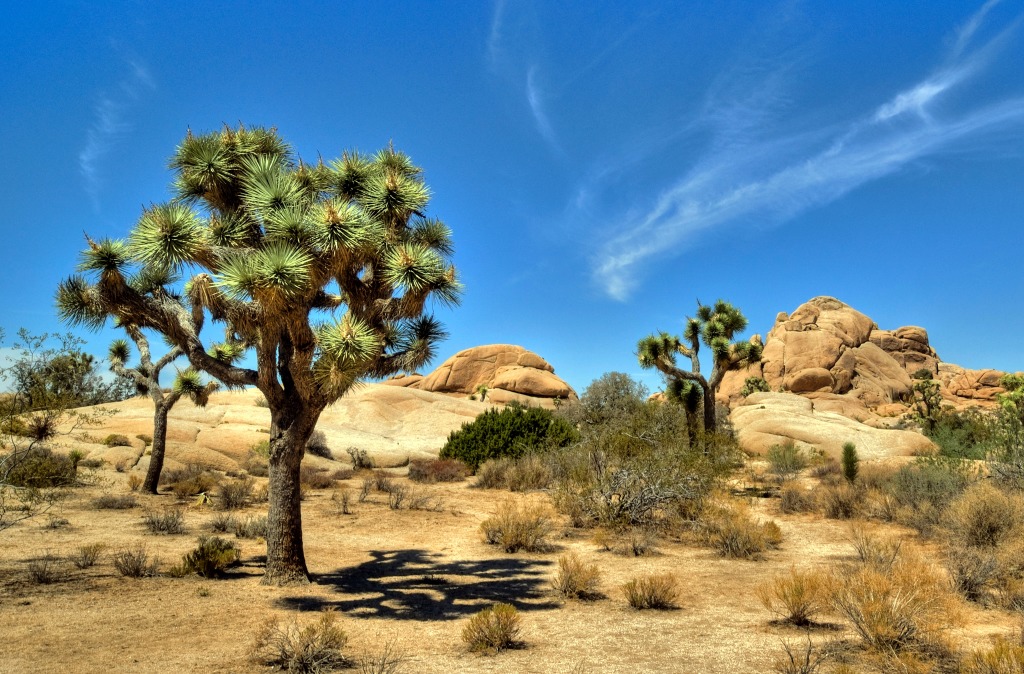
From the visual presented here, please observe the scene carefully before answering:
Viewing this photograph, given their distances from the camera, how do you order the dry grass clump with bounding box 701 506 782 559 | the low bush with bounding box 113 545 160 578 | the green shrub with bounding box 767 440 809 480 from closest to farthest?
1. the low bush with bounding box 113 545 160 578
2. the dry grass clump with bounding box 701 506 782 559
3. the green shrub with bounding box 767 440 809 480

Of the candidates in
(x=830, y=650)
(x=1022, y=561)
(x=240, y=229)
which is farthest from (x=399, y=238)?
(x=1022, y=561)

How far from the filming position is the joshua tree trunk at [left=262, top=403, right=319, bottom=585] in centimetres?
874

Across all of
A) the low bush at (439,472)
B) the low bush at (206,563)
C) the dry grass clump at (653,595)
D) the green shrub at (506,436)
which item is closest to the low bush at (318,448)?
the green shrub at (506,436)

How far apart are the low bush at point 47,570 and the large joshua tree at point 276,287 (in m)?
2.85

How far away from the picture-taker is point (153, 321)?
8836 millimetres

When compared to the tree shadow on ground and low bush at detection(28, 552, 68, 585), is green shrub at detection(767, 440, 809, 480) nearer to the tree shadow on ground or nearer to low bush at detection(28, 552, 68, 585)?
the tree shadow on ground

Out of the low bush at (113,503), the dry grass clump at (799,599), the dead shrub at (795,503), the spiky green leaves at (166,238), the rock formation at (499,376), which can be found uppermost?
the rock formation at (499,376)

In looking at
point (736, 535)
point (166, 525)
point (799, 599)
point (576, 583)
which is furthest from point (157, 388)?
point (799, 599)

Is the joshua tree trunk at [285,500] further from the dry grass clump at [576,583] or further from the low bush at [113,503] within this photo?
the low bush at [113,503]

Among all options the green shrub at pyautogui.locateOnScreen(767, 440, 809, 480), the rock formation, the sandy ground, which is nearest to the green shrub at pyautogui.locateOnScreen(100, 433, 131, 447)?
the sandy ground

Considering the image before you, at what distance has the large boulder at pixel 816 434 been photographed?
27094mm

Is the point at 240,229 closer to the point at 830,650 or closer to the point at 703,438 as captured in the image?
the point at 830,650

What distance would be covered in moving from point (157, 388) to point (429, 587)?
10952mm

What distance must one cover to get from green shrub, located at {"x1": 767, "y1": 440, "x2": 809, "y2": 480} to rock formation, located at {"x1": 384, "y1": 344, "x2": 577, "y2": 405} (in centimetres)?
2844
